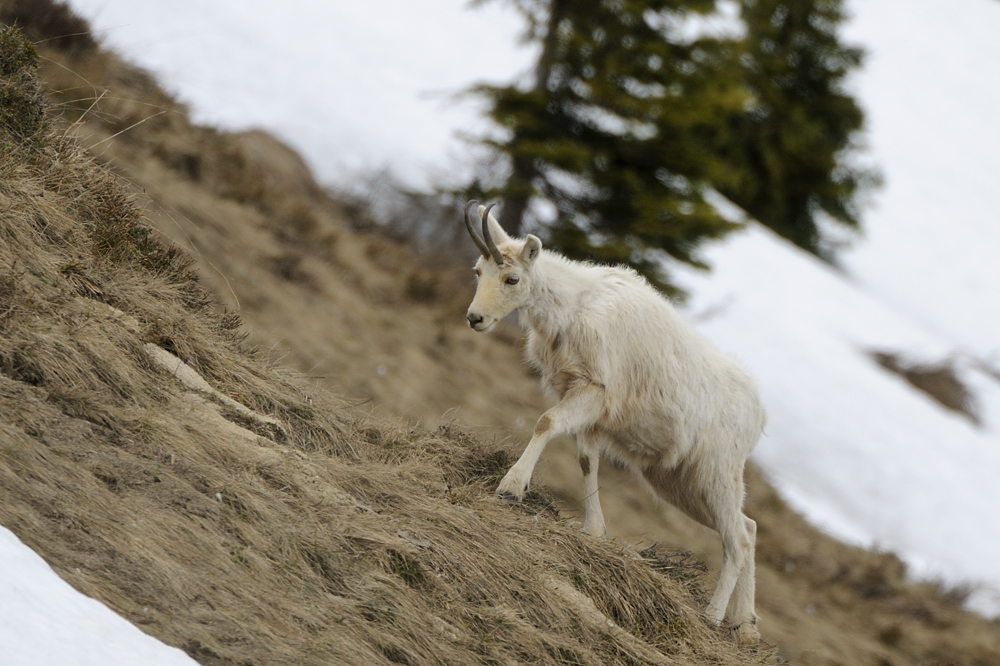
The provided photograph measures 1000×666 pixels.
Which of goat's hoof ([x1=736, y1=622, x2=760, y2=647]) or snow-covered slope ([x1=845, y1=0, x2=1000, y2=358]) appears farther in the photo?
snow-covered slope ([x1=845, y1=0, x2=1000, y2=358])

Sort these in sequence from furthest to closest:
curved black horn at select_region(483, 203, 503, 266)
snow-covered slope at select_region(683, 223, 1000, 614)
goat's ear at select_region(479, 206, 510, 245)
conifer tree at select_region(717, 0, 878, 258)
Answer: conifer tree at select_region(717, 0, 878, 258) < snow-covered slope at select_region(683, 223, 1000, 614) < goat's ear at select_region(479, 206, 510, 245) < curved black horn at select_region(483, 203, 503, 266)

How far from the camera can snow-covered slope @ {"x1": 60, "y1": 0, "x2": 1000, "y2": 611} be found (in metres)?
17.1

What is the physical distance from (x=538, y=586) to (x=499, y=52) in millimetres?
23024

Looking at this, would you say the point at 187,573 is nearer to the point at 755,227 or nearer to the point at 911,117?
the point at 755,227

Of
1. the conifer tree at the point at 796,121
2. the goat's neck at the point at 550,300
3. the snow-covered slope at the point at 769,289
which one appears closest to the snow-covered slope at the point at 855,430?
the snow-covered slope at the point at 769,289

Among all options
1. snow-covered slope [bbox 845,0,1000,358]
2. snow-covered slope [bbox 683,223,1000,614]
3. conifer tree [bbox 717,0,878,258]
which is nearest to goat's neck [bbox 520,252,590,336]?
snow-covered slope [bbox 683,223,1000,614]

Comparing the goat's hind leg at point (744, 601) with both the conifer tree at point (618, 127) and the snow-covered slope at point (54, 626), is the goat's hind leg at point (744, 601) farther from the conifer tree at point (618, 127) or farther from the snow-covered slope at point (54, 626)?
Answer: the conifer tree at point (618, 127)

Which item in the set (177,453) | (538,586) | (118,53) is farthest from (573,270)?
(118,53)

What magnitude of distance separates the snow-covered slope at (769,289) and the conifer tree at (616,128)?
3836 mm

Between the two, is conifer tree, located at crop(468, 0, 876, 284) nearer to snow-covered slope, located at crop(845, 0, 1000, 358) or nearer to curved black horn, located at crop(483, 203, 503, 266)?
curved black horn, located at crop(483, 203, 503, 266)

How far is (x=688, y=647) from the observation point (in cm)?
605

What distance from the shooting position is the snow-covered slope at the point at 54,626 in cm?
339

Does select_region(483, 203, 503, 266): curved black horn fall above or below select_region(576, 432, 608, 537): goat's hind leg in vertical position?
above

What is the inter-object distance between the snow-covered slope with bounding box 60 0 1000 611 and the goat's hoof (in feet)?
33.3
